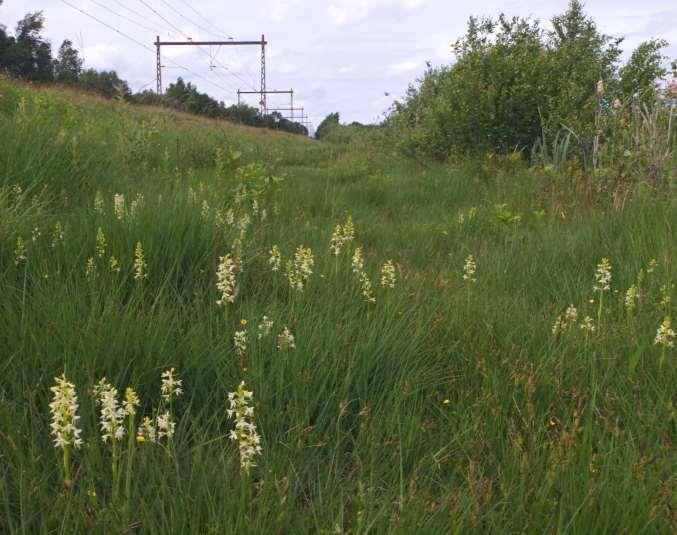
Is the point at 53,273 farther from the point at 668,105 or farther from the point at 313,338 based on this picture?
the point at 668,105

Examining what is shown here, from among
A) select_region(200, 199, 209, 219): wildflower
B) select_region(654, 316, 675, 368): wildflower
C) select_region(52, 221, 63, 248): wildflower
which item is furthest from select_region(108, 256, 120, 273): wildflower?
select_region(654, 316, 675, 368): wildflower

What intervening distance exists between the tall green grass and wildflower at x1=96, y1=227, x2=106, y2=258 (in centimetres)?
5

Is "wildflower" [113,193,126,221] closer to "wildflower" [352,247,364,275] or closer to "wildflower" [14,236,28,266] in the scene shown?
"wildflower" [14,236,28,266]

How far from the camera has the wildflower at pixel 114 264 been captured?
2.32 meters

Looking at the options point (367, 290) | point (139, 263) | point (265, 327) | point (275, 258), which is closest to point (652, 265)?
point (367, 290)

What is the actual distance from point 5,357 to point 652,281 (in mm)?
2695

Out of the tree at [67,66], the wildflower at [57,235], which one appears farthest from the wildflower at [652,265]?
the tree at [67,66]

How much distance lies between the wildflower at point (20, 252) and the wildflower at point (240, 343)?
39.6 inches

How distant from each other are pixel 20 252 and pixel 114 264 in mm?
391

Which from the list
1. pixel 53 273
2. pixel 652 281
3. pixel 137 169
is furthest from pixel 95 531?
pixel 137 169

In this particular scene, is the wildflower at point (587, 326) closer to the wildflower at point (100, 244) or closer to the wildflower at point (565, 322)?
the wildflower at point (565, 322)

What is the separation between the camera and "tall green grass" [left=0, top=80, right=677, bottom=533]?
4.20 ft

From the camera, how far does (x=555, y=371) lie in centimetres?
198

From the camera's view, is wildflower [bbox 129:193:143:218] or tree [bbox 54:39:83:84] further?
tree [bbox 54:39:83:84]
